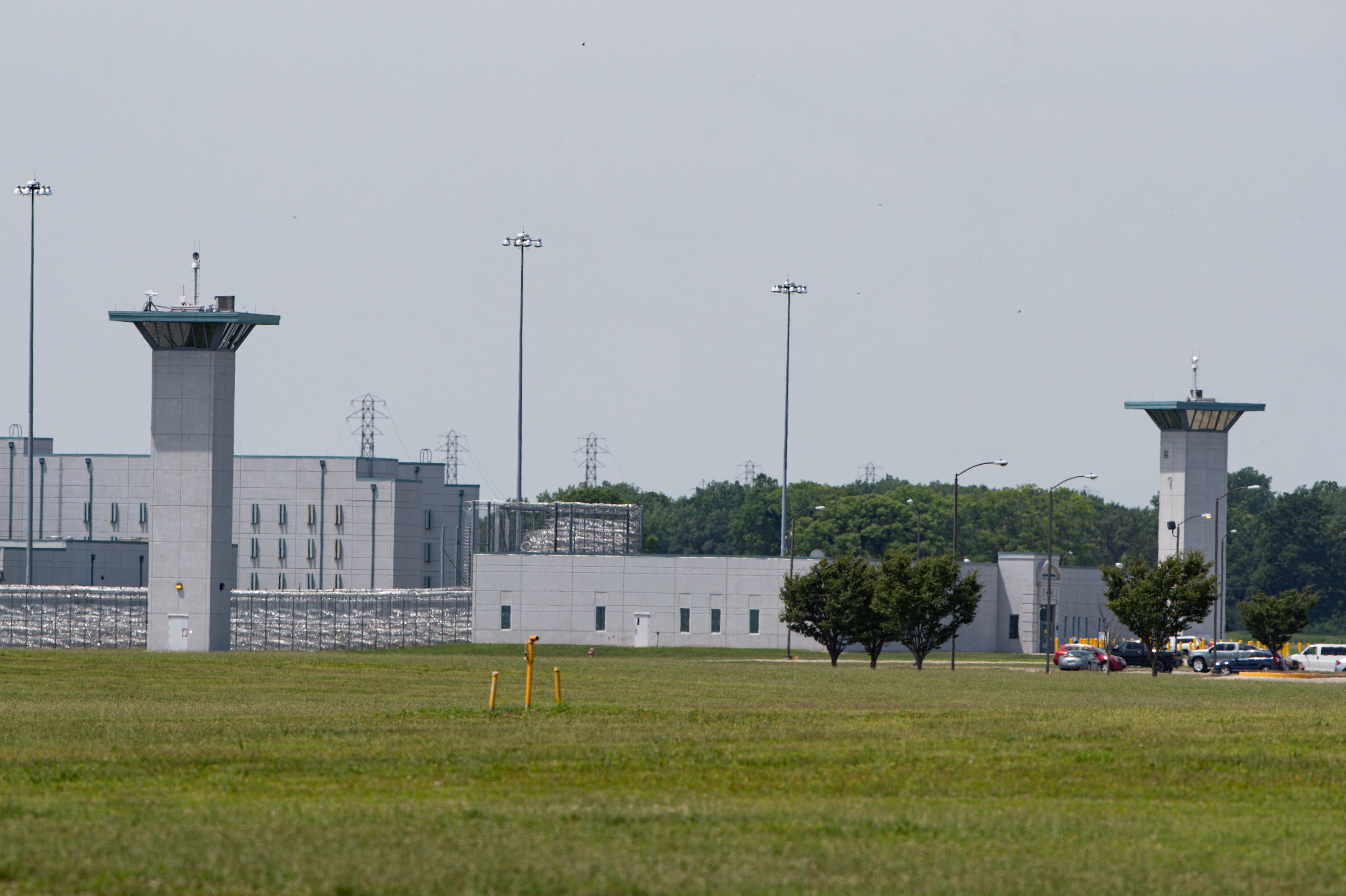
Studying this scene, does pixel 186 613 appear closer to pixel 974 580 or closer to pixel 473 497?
pixel 974 580

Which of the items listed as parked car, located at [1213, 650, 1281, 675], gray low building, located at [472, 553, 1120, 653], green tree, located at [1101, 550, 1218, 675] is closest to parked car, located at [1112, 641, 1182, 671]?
parked car, located at [1213, 650, 1281, 675]

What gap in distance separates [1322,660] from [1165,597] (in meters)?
20.9

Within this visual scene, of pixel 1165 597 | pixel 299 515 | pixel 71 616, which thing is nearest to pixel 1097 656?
pixel 1165 597

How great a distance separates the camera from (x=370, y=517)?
132 m

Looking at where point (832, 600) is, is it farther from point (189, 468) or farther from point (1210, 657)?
point (189, 468)

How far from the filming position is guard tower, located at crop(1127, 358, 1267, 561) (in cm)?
11769

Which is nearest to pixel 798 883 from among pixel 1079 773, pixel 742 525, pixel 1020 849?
pixel 1020 849

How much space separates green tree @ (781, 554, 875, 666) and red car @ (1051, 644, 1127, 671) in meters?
→ 12.7

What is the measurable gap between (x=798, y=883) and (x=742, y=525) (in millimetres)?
181392

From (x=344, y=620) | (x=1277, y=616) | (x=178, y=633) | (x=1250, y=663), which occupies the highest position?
(x=1277, y=616)

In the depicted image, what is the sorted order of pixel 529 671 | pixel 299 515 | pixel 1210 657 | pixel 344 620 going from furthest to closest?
1. pixel 299 515
2. pixel 344 620
3. pixel 1210 657
4. pixel 529 671

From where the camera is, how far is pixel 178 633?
8569cm

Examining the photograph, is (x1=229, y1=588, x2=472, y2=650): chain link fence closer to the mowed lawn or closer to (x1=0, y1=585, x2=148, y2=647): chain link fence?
(x1=0, y1=585, x2=148, y2=647): chain link fence

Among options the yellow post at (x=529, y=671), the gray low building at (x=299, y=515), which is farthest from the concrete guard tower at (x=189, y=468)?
the yellow post at (x=529, y=671)
